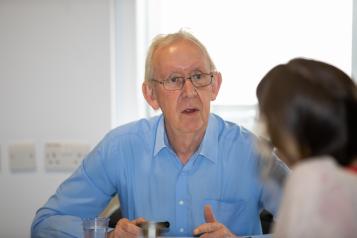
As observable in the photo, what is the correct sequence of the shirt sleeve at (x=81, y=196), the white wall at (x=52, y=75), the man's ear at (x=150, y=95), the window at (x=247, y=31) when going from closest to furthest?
1. the shirt sleeve at (x=81, y=196)
2. the man's ear at (x=150, y=95)
3. the white wall at (x=52, y=75)
4. the window at (x=247, y=31)

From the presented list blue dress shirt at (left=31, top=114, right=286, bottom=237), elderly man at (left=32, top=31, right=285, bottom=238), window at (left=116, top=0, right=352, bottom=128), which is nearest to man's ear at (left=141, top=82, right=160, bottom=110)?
elderly man at (left=32, top=31, right=285, bottom=238)

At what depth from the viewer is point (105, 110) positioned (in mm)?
2340

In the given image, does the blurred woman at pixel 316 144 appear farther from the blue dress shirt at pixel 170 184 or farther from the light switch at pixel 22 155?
the light switch at pixel 22 155

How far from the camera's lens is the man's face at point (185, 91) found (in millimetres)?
1822

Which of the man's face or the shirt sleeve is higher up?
the man's face

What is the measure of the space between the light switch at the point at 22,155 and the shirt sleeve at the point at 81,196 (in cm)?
49

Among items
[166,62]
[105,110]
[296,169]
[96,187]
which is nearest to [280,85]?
Answer: [296,169]

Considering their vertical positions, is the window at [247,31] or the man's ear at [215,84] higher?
the window at [247,31]

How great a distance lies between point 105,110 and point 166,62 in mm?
599

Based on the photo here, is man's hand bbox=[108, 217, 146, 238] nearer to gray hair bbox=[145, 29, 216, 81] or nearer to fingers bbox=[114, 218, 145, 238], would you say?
fingers bbox=[114, 218, 145, 238]

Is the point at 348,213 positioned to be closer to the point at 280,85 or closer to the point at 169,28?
the point at 280,85

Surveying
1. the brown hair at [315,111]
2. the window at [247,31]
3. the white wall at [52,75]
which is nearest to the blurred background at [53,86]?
the white wall at [52,75]

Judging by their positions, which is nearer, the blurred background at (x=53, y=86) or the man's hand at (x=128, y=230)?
the man's hand at (x=128, y=230)

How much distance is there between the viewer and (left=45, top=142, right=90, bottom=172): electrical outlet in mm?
2322
